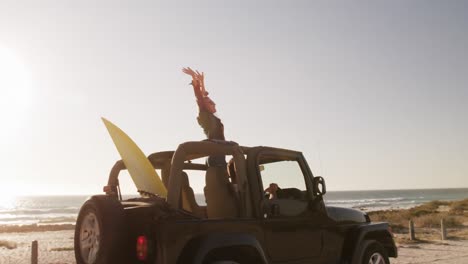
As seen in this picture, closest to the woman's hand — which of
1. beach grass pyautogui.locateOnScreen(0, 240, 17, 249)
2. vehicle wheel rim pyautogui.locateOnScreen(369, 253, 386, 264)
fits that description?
vehicle wheel rim pyautogui.locateOnScreen(369, 253, 386, 264)

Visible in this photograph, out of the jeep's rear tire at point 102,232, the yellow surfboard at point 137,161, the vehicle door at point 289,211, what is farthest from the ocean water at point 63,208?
the jeep's rear tire at point 102,232

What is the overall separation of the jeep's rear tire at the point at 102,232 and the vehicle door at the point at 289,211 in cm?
157

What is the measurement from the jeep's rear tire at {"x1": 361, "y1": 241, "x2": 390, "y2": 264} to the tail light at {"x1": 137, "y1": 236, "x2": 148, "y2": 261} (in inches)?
134

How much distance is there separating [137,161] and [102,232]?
3.36 feet

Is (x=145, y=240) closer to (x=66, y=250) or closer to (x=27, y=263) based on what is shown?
(x=27, y=263)

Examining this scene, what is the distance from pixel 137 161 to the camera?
525 centimetres

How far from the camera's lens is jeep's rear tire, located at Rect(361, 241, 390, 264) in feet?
22.2

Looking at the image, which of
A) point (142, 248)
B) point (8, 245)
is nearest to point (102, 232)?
point (142, 248)

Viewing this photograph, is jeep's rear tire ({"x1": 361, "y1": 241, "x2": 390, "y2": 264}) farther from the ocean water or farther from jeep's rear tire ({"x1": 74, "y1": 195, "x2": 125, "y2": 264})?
the ocean water

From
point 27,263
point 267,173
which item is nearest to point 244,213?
point 267,173

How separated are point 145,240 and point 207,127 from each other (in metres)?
2.16

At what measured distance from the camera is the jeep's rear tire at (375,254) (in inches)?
266

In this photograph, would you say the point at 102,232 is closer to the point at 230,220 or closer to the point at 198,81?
the point at 230,220

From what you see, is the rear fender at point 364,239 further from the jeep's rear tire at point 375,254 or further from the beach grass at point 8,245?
the beach grass at point 8,245
